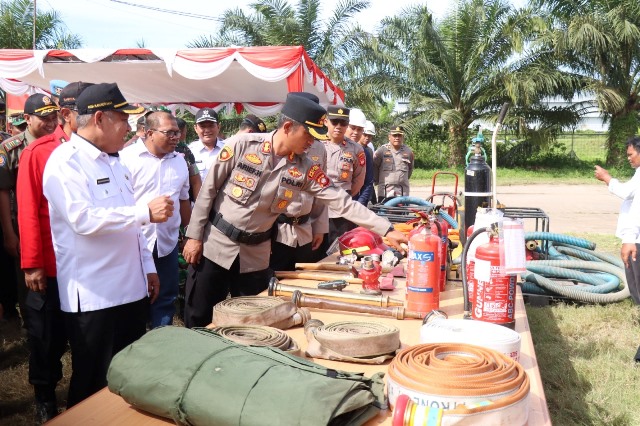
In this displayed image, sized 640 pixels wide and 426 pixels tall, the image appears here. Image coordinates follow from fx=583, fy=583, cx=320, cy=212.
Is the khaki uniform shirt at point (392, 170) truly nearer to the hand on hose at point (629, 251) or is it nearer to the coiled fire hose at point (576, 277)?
the coiled fire hose at point (576, 277)

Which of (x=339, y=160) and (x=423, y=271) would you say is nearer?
(x=423, y=271)

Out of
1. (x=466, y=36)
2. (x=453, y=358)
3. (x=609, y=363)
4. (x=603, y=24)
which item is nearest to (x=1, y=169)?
(x=453, y=358)

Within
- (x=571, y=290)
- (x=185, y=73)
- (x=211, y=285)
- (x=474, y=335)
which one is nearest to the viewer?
(x=474, y=335)

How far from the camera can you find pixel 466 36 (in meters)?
18.4

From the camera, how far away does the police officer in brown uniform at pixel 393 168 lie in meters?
8.74

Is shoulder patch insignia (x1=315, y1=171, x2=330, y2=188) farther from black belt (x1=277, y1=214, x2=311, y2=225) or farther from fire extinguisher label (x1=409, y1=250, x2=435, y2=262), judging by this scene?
fire extinguisher label (x1=409, y1=250, x2=435, y2=262)

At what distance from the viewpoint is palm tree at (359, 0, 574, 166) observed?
59.9 ft

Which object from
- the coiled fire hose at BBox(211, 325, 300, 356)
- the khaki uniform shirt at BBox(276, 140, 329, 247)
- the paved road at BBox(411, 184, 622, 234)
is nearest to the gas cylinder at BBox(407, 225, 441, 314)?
the coiled fire hose at BBox(211, 325, 300, 356)

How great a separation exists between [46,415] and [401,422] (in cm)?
267

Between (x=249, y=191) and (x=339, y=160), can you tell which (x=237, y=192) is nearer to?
(x=249, y=191)

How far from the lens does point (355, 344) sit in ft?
6.00

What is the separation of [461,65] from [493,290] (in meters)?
17.8

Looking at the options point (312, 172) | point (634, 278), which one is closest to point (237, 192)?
point (312, 172)

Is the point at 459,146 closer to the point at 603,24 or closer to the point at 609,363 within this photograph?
the point at 603,24
